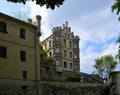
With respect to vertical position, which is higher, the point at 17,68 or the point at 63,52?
the point at 63,52

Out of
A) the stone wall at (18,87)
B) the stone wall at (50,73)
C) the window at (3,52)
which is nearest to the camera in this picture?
the stone wall at (18,87)

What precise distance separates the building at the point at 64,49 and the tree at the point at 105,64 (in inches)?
540

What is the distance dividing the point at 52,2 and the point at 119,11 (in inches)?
350

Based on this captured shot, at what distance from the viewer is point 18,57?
1387 inches

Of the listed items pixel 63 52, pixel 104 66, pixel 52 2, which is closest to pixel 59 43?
pixel 63 52

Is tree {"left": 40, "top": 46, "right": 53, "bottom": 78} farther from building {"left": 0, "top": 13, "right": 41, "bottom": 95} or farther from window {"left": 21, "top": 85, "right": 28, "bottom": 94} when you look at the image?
window {"left": 21, "top": 85, "right": 28, "bottom": 94}

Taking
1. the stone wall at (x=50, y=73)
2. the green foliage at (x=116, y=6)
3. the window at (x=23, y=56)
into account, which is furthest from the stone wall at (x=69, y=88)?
the green foliage at (x=116, y=6)

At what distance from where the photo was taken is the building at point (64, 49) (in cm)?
6731

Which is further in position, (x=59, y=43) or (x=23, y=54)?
(x=59, y=43)

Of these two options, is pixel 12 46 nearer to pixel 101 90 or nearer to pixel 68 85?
pixel 68 85

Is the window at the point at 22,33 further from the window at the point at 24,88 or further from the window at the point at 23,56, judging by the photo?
the window at the point at 24,88

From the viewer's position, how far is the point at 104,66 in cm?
8456

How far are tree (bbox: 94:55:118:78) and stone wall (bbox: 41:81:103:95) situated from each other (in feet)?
114

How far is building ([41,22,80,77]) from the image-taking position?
67312mm
